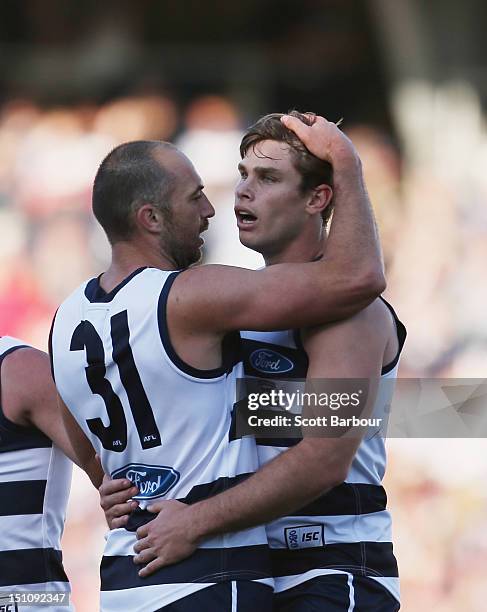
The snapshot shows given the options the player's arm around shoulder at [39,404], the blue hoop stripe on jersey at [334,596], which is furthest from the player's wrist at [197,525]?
the player's arm around shoulder at [39,404]

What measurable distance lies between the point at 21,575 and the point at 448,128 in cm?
756

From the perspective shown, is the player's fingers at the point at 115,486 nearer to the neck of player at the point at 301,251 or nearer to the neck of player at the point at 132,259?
the neck of player at the point at 132,259

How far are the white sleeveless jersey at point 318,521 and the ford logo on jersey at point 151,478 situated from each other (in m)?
0.27

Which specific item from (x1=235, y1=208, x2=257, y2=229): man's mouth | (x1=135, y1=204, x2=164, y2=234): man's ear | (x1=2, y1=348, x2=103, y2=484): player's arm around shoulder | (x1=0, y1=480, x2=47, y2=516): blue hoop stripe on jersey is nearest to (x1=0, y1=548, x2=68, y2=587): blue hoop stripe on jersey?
(x1=0, y1=480, x2=47, y2=516): blue hoop stripe on jersey

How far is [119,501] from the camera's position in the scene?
10.2 feet

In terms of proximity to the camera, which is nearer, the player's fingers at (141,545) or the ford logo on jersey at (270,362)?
the player's fingers at (141,545)

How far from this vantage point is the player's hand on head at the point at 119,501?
3076 millimetres

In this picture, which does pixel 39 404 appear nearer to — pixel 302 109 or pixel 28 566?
pixel 28 566

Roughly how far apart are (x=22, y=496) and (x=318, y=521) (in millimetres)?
1011

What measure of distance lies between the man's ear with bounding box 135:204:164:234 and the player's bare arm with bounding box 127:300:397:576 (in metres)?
0.58

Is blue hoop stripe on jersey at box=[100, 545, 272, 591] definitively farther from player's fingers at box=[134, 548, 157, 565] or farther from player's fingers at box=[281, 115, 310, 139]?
player's fingers at box=[281, 115, 310, 139]

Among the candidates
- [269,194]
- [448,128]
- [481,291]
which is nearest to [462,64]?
[448,128]

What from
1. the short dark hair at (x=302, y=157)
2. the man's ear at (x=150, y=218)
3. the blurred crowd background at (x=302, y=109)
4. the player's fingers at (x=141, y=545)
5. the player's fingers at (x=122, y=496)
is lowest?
the player's fingers at (x=141, y=545)

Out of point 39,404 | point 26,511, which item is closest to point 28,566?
point 26,511
